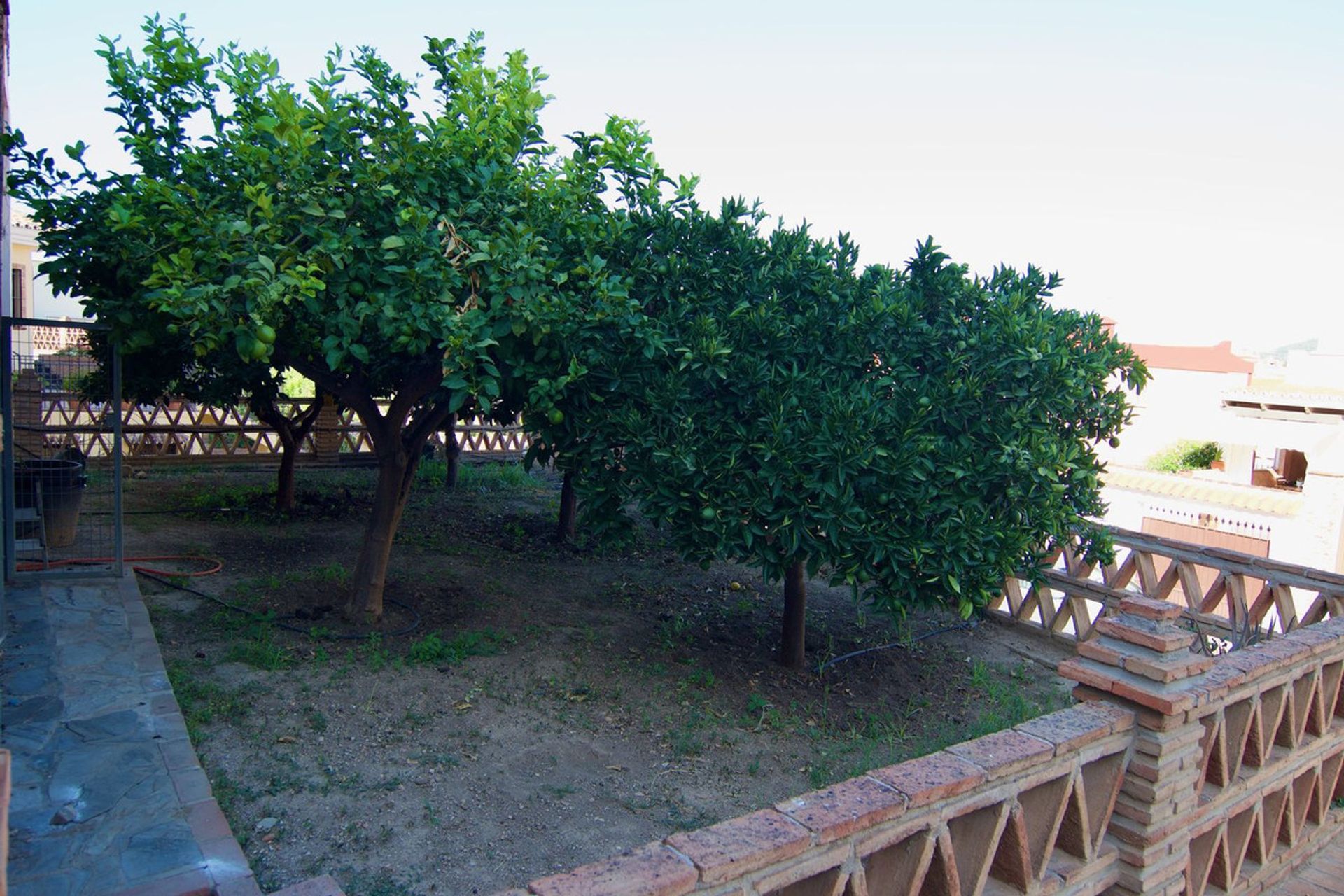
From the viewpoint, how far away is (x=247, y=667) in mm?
6590

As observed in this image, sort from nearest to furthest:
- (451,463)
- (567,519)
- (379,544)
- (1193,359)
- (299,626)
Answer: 1. (299,626)
2. (379,544)
3. (567,519)
4. (451,463)
5. (1193,359)

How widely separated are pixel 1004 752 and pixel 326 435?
14.9 m

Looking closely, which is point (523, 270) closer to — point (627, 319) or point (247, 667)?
point (627, 319)

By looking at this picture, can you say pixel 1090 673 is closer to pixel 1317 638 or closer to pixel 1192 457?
pixel 1317 638

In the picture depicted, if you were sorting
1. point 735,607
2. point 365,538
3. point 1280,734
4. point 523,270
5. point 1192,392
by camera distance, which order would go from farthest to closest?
point 1192,392
point 735,607
point 365,538
point 523,270
point 1280,734

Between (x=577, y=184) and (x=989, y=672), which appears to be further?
(x=989, y=672)

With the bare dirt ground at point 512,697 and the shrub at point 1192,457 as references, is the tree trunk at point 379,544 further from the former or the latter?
the shrub at point 1192,457

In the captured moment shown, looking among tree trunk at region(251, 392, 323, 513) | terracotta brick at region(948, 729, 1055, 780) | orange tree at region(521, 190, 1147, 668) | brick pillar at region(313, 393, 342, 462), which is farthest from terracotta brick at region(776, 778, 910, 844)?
brick pillar at region(313, 393, 342, 462)

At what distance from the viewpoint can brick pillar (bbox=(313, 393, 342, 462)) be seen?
15961 millimetres

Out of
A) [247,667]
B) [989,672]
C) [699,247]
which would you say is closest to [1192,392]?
[989,672]

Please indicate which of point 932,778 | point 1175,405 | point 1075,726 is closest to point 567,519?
point 1075,726

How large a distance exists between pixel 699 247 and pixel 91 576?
231 inches

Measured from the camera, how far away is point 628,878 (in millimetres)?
2184

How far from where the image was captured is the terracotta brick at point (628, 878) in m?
2.13
